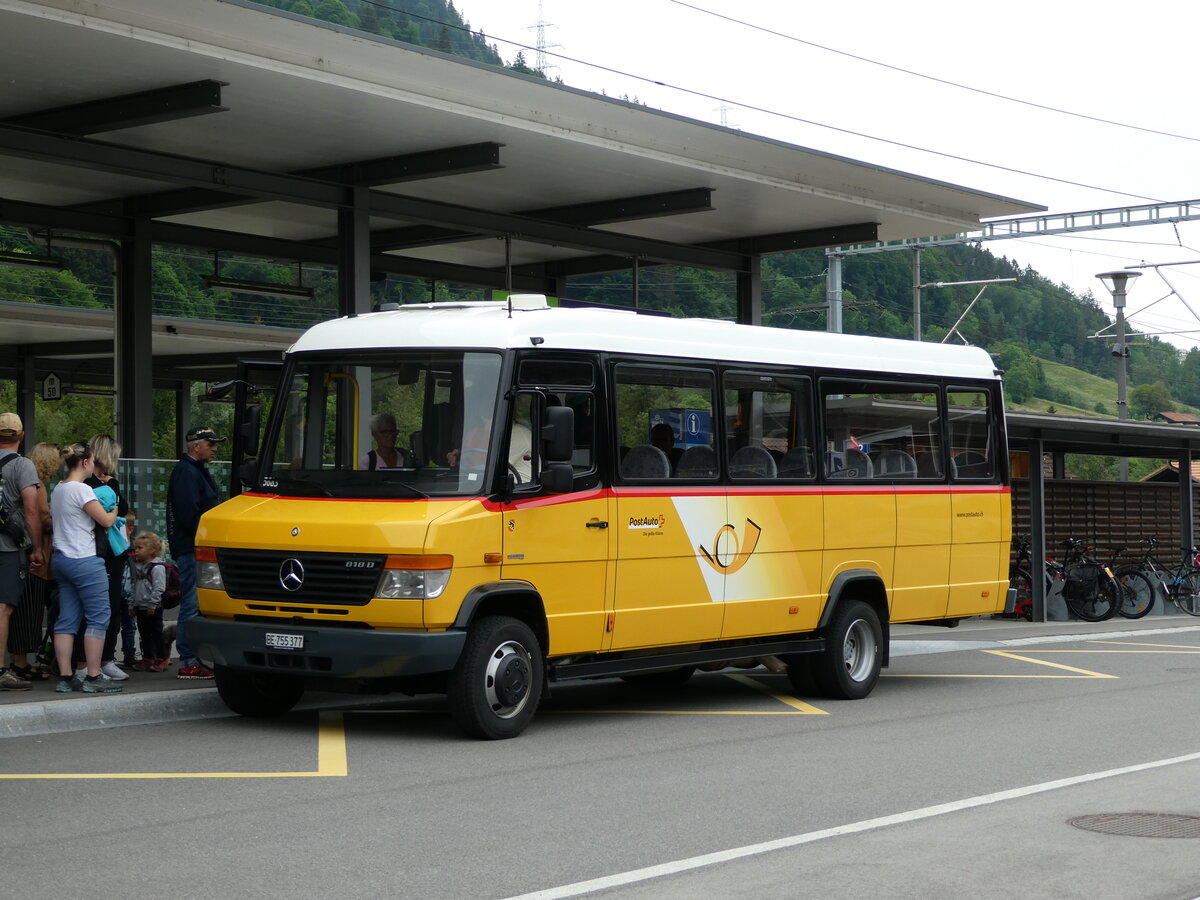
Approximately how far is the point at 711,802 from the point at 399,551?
2692 millimetres

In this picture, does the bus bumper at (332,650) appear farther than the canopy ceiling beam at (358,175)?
No

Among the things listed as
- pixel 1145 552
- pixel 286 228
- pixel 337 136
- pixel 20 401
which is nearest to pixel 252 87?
pixel 337 136

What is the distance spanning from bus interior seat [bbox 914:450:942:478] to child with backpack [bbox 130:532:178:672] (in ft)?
21.2

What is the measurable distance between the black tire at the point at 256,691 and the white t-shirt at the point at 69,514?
1422 millimetres

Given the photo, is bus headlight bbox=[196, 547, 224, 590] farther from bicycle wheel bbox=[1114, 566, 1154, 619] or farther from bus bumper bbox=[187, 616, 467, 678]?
bicycle wheel bbox=[1114, 566, 1154, 619]

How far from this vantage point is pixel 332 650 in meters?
9.99

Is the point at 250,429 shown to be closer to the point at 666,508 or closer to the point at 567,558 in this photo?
the point at 567,558

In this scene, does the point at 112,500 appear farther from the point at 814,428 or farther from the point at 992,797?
the point at 992,797

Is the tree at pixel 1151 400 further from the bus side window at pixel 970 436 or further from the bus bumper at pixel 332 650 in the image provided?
the bus bumper at pixel 332 650

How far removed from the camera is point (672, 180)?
18.5 m

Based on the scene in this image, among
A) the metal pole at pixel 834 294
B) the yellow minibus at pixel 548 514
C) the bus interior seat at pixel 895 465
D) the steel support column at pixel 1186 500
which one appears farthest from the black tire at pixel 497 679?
the metal pole at pixel 834 294

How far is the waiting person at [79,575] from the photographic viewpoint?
11336 mm

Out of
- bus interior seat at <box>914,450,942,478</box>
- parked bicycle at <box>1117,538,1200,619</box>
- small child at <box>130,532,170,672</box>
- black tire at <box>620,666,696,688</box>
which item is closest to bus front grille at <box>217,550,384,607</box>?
small child at <box>130,532,170,672</box>

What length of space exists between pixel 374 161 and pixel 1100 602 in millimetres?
13938
